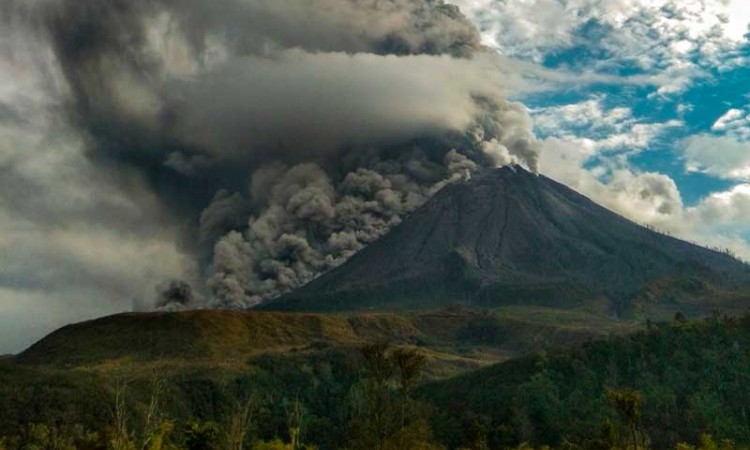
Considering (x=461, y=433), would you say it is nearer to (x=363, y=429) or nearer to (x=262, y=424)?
(x=262, y=424)

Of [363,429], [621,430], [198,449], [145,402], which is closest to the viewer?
[363,429]

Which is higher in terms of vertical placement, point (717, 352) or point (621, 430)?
point (717, 352)

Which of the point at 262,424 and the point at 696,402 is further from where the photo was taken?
the point at 262,424

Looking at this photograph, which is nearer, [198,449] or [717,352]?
[198,449]

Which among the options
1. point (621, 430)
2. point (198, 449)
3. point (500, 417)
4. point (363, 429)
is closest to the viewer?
point (363, 429)

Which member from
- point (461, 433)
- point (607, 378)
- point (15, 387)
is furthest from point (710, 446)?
point (15, 387)

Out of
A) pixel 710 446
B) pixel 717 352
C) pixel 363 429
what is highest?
pixel 717 352

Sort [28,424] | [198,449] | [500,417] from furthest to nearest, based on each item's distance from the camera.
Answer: [500,417], [28,424], [198,449]

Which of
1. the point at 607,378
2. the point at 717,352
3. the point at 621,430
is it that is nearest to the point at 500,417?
the point at 607,378

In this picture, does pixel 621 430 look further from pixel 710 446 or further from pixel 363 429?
pixel 363 429
